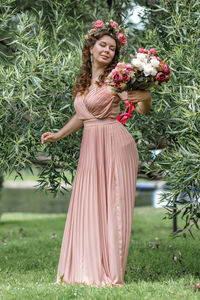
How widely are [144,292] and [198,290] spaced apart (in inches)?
18.9

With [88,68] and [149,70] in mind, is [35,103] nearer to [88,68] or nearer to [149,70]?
[88,68]

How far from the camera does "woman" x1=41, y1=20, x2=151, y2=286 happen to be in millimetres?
4617

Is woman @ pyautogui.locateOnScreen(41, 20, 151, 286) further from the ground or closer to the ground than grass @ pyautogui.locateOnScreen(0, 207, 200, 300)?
further from the ground

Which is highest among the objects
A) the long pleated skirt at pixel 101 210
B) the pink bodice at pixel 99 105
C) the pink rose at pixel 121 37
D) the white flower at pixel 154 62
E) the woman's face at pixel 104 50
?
the pink rose at pixel 121 37

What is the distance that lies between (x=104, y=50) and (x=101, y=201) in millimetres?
1430

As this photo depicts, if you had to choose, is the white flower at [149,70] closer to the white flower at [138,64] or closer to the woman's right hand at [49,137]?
the white flower at [138,64]

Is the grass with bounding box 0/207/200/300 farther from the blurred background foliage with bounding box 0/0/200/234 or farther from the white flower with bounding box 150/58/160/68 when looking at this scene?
the white flower with bounding box 150/58/160/68

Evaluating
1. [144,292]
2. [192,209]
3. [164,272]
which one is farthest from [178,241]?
[144,292]

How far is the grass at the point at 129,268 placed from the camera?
4.20m

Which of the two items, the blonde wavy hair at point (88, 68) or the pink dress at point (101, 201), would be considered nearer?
the pink dress at point (101, 201)

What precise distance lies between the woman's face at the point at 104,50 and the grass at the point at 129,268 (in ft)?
6.88

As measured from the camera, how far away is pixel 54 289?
436 centimetres

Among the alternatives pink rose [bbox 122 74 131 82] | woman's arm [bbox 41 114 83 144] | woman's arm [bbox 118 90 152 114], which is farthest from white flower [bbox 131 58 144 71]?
woman's arm [bbox 41 114 83 144]

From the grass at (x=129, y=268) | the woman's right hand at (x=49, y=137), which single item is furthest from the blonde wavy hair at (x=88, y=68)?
the grass at (x=129, y=268)
